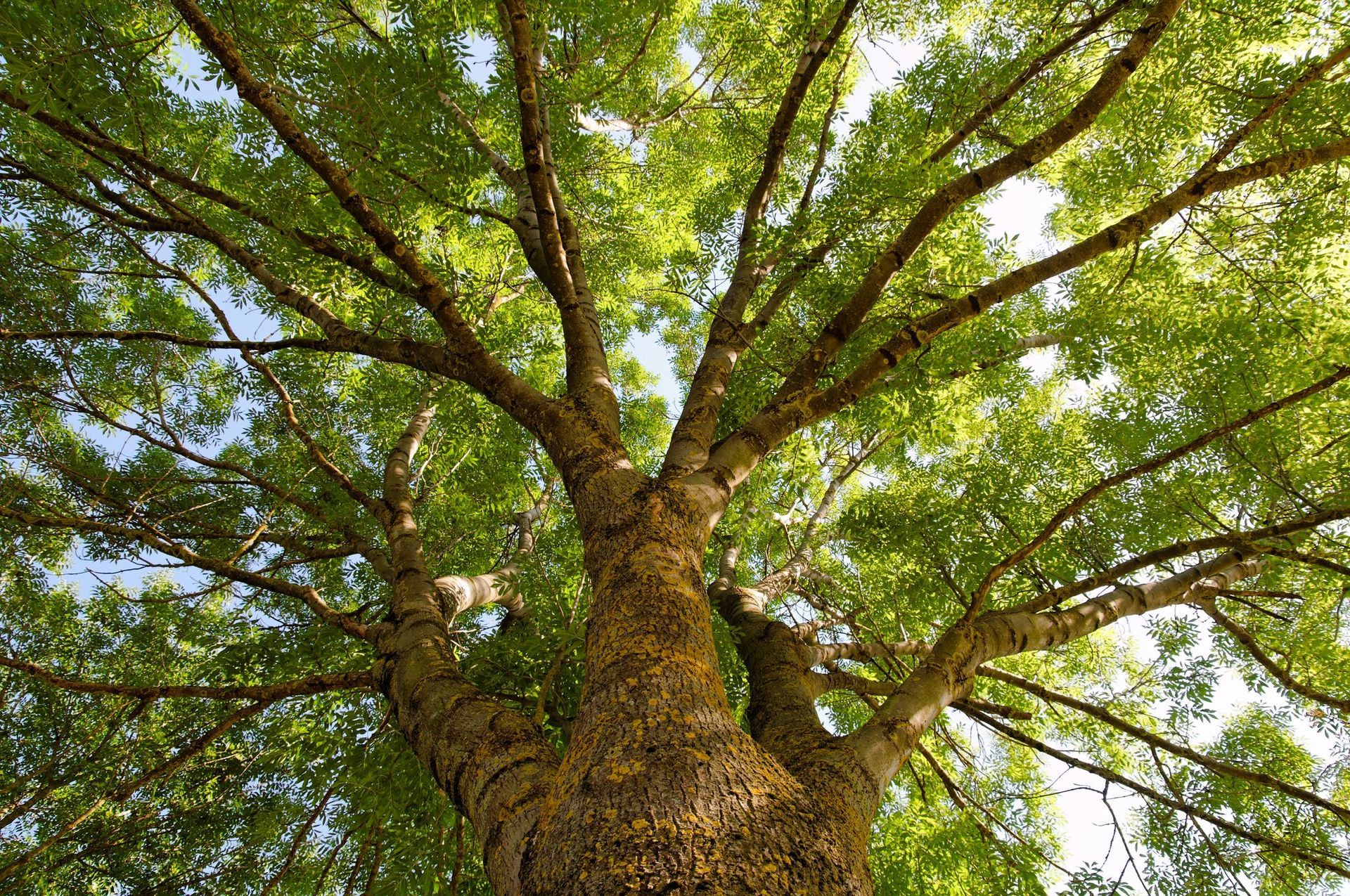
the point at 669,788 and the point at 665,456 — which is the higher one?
the point at 665,456

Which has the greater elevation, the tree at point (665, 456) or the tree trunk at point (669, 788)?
the tree at point (665, 456)

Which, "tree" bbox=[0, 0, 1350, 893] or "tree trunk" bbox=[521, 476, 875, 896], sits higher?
"tree" bbox=[0, 0, 1350, 893]

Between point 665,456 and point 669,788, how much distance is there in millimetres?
1839

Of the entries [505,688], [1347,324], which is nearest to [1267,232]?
[1347,324]

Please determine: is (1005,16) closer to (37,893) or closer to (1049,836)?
(1049,836)

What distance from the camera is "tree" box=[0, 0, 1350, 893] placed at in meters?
2.10

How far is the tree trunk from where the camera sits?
43.2 inches

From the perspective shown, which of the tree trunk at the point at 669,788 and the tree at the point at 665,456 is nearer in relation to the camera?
the tree trunk at the point at 669,788

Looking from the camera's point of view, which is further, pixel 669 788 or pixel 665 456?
pixel 665 456

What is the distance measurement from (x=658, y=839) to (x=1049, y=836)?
720cm

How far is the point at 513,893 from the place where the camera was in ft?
4.25

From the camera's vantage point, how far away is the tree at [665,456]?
2098mm

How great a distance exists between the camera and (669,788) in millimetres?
1226

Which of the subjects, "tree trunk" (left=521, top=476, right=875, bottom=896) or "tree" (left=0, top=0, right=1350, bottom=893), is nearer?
"tree trunk" (left=521, top=476, right=875, bottom=896)
